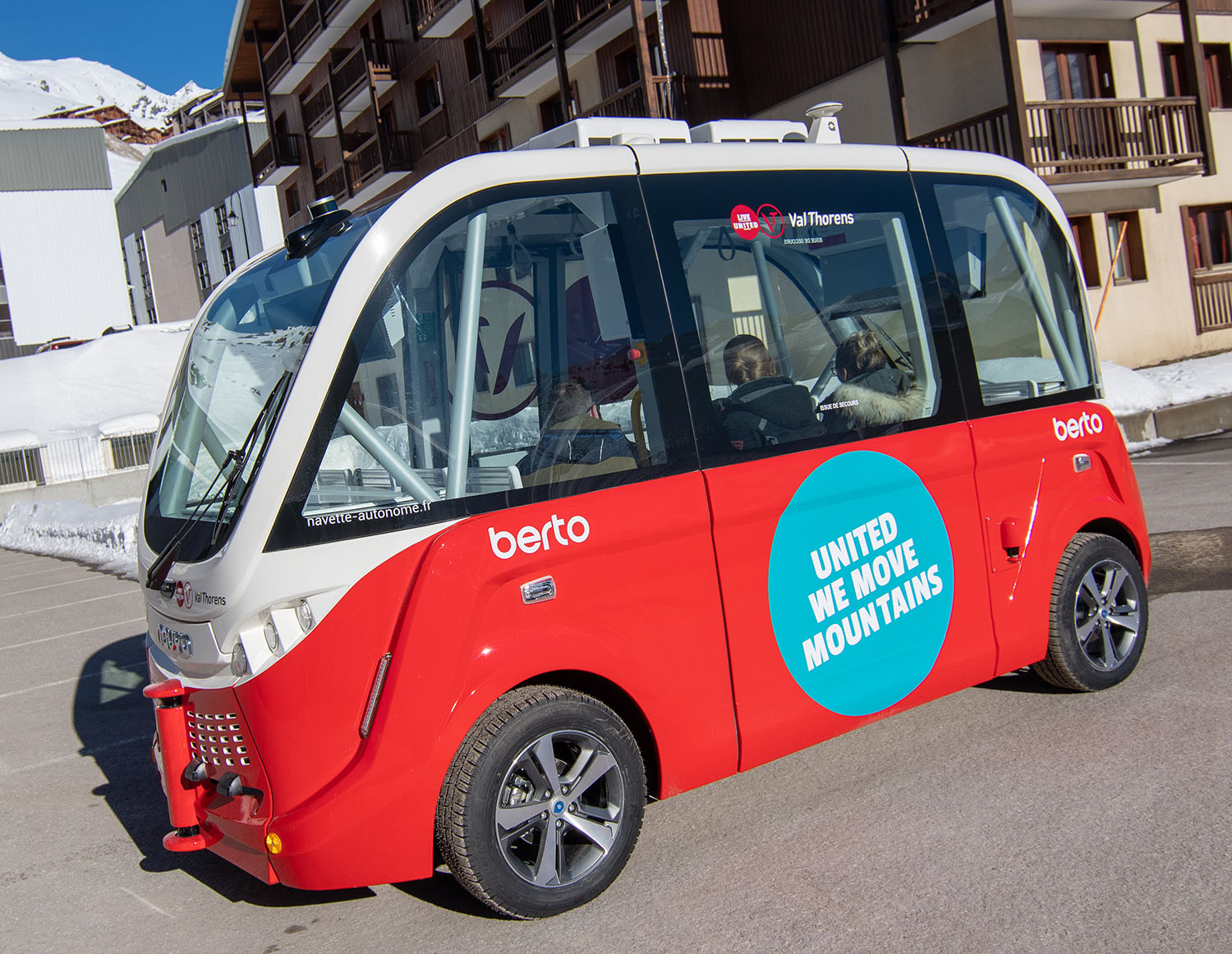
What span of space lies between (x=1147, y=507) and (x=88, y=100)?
A: 21462cm

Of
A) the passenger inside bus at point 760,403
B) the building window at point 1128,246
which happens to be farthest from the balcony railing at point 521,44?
the passenger inside bus at point 760,403

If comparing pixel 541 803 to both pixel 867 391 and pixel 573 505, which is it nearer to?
pixel 573 505

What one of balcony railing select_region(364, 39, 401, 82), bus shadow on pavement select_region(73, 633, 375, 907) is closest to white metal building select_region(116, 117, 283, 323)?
balcony railing select_region(364, 39, 401, 82)

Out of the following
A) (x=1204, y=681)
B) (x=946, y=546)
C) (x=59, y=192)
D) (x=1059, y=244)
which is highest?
(x=59, y=192)

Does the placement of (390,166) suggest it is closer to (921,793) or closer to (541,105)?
(541,105)

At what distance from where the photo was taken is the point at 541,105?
25234mm

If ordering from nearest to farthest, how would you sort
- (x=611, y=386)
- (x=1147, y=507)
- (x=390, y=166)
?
(x=611, y=386) → (x=1147, y=507) → (x=390, y=166)

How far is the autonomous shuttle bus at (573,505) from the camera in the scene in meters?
3.27

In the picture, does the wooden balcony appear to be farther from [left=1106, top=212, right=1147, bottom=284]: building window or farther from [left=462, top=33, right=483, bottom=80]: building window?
[left=462, top=33, right=483, bottom=80]: building window

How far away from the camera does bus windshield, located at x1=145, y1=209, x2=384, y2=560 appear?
345cm

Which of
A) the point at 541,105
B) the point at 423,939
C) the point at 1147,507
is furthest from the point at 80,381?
the point at 423,939

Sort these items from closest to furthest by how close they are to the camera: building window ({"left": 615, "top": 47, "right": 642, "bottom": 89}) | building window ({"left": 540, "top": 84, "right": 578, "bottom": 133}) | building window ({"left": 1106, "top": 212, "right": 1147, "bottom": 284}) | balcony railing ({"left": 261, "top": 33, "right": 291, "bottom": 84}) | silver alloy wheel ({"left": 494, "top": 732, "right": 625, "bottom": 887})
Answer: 1. silver alloy wheel ({"left": 494, "top": 732, "right": 625, "bottom": 887})
2. building window ({"left": 1106, "top": 212, "right": 1147, "bottom": 284})
3. building window ({"left": 615, "top": 47, "right": 642, "bottom": 89})
4. building window ({"left": 540, "top": 84, "right": 578, "bottom": 133})
5. balcony railing ({"left": 261, "top": 33, "right": 291, "bottom": 84})

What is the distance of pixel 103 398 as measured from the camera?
1405 inches

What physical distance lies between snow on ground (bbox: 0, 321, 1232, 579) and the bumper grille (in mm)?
6896
